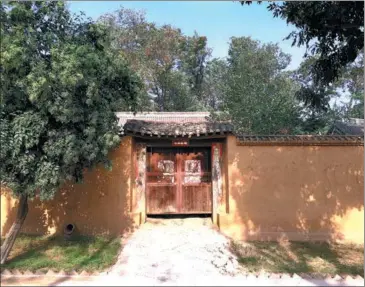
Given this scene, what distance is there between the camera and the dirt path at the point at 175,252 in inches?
237

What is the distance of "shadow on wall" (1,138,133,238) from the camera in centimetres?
795

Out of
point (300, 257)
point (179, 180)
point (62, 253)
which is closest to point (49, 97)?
point (62, 253)

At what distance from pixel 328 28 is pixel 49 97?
4.55 meters

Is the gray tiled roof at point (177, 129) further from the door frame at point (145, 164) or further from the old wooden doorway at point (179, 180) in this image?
the old wooden doorway at point (179, 180)

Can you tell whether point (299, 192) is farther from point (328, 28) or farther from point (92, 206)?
point (92, 206)

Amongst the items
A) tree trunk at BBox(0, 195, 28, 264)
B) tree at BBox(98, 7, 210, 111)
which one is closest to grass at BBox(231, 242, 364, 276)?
tree trunk at BBox(0, 195, 28, 264)

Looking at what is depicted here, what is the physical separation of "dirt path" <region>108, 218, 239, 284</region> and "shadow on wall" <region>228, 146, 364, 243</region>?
0.95 m

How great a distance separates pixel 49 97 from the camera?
5.46m

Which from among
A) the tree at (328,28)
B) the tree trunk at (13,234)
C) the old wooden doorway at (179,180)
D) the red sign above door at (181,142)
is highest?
the tree at (328,28)

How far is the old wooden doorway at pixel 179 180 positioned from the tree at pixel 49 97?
245cm

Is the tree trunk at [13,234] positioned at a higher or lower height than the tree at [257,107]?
lower

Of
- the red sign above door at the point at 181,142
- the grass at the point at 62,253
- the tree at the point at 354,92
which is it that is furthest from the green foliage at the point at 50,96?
the tree at the point at 354,92

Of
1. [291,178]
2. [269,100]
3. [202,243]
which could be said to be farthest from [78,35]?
[269,100]

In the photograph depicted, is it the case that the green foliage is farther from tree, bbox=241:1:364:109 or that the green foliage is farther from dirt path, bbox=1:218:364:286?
tree, bbox=241:1:364:109
